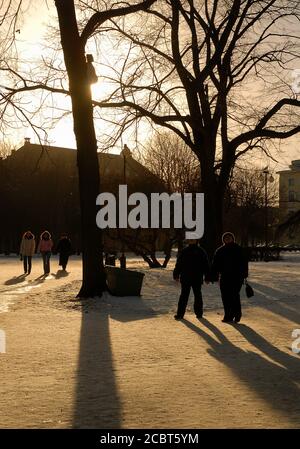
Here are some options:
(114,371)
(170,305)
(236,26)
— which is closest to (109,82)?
(236,26)

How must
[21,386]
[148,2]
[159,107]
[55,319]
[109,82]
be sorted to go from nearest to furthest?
[21,386] < [55,319] < [148,2] < [109,82] < [159,107]

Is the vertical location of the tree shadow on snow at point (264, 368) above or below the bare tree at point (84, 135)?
below

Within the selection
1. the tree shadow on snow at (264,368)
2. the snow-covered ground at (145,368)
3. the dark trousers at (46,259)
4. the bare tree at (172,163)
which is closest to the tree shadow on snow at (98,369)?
the snow-covered ground at (145,368)

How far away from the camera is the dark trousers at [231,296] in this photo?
1238cm

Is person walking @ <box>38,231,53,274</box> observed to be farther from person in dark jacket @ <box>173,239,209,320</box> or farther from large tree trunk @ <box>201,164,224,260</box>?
person in dark jacket @ <box>173,239,209,320</box>

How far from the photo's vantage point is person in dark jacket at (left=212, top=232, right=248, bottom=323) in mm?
12406

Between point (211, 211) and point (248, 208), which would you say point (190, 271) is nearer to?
point (211, 211)

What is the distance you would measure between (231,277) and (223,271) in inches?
7.3

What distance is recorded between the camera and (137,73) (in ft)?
75.0

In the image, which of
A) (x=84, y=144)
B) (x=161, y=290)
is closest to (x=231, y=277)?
(x=84, y=144)

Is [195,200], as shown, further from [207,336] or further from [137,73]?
[207,336]

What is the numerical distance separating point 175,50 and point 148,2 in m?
6.20

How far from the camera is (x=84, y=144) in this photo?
16.8 metres

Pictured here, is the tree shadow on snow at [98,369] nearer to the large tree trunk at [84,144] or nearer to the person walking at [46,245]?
the large tree trunk at [84,144]
